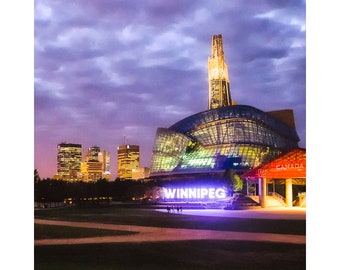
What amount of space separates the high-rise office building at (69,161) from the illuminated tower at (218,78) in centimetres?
2482

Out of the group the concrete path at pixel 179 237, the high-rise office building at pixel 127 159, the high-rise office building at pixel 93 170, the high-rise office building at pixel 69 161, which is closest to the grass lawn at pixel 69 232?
the concrete path at pixel 179 237

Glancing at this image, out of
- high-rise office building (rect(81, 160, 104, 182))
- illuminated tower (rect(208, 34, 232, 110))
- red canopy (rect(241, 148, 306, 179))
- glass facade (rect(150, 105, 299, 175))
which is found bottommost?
high-rise office building (rect(81, 160, 104, 182))

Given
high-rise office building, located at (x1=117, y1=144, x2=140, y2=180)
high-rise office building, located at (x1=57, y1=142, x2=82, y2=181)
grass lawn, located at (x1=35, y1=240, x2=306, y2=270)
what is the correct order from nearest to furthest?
grass lawn, located at (x1=35, y1=240, x2=306, y2=270), high-rise office building, located at (x1=57, y1=142, x2=82, y2=181), high-rise office building, located at (x1=117, y1=144, x2=140, y2=180)

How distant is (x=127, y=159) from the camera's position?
81.8 meters

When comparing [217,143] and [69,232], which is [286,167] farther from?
[217,143]

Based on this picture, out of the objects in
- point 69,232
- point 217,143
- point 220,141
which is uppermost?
point 220,141

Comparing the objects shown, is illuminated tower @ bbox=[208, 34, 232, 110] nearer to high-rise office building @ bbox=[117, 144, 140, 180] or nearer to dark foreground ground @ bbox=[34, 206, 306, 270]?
high-rise office building @ bbox=[117, 144, 140, 180]

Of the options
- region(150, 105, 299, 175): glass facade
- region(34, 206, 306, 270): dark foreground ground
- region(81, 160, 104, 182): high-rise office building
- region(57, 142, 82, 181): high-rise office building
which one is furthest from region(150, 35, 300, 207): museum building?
region(34, 206, 306, 270): dark foreground ground

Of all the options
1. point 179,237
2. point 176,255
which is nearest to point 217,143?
point 179,237

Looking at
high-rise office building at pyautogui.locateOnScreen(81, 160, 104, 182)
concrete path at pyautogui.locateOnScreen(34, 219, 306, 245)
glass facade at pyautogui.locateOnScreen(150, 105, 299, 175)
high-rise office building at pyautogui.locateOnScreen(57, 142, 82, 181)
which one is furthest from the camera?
high-rise office building at pyautogui.locateOnScreen(81, 160, 104, 182)

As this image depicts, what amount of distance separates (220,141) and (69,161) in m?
29.9

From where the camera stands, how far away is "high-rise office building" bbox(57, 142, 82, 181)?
235 ft

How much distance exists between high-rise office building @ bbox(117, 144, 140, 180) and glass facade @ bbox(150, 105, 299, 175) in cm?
1191
